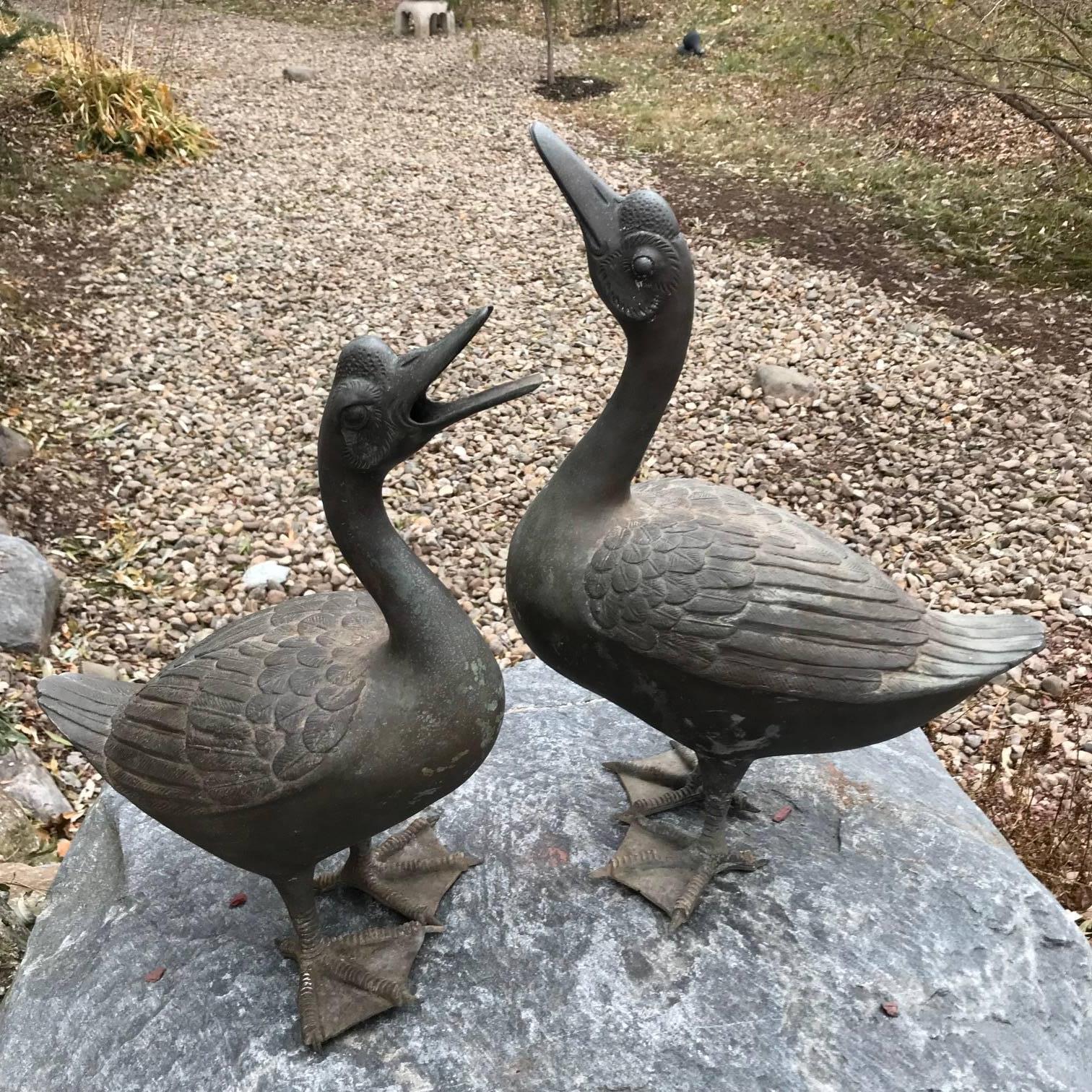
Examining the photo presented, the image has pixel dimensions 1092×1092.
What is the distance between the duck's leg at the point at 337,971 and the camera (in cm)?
191

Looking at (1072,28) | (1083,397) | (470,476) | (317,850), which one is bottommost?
(470,476)

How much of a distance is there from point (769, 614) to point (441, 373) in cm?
78

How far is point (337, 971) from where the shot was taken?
199 centimetres

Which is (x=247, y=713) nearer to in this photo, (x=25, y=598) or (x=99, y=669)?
(x=99, y=669)

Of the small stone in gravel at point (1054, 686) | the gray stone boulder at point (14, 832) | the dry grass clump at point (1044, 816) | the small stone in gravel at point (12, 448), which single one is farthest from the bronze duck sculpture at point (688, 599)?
the small stone in gravel at point (12, 448)

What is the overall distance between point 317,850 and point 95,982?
0.74m

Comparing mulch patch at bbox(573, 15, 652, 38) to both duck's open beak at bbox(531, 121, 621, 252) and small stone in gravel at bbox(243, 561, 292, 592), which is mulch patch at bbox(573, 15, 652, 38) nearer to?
small stone in gravel at bbox(243, 561, 292, 592)

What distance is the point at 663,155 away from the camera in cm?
805

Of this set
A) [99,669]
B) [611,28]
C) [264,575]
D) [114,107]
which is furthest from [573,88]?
[99,669]

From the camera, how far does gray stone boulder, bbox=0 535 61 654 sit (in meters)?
3.54

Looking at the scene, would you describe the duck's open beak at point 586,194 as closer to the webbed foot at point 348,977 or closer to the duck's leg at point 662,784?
the duck's leg at point 662,784

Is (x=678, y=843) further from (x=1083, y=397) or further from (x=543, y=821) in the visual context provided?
(x=1083, y=397)

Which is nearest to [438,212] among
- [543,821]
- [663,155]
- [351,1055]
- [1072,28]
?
[663,155]

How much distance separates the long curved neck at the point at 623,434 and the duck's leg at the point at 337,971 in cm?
98
